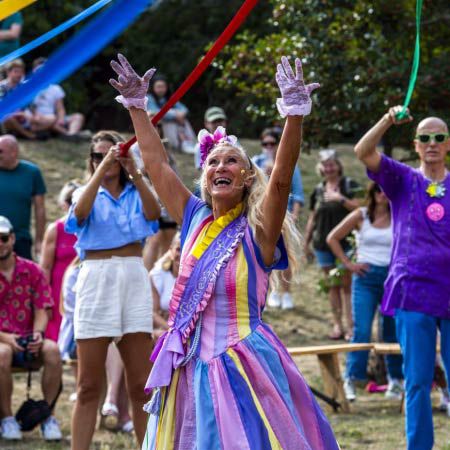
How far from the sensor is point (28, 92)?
5.23 metres

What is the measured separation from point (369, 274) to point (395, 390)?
1051 millimetres

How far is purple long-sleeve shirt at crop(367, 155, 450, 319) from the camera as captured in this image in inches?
265

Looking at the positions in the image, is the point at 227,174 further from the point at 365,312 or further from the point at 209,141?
the point at 365,312

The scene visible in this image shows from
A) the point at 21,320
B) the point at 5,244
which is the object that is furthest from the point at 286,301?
the point at 5,244

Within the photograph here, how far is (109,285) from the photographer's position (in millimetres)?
6953

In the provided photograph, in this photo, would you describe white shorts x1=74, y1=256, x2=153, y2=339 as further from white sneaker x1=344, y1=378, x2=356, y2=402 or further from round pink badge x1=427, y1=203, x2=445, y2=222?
white sneaker x1=344, y1=378, x2=356, y2=402

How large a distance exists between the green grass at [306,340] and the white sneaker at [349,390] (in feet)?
0.29

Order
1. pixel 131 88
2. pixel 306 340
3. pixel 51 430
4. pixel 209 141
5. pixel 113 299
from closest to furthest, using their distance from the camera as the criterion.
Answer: pixel 131 88
pixel 209 141
pixel 113 299
pixel 51 430
pixel 306 340

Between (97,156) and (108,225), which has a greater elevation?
(97,156)

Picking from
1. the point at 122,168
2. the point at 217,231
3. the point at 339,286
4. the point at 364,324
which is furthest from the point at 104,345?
the point at 339,286

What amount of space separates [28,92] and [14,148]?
5.27 m

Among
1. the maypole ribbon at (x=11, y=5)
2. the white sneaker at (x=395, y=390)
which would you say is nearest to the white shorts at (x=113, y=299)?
the maypole ribbon at (x=11, y=5)

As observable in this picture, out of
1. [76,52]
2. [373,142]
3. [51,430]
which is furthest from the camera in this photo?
[51,430]

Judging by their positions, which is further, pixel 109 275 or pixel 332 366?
pixel 332 366
